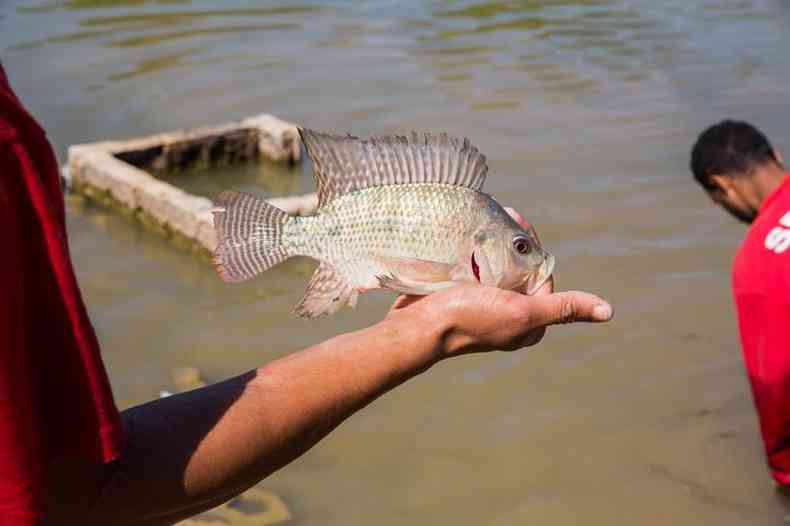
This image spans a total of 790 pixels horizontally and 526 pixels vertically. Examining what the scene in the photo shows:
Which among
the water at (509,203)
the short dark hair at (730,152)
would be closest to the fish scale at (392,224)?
the water at (509,203)

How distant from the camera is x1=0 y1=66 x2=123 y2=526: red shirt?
1454mm

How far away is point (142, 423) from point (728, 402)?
3.86 meters

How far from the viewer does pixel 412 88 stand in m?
10.1

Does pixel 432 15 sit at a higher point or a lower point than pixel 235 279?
lower

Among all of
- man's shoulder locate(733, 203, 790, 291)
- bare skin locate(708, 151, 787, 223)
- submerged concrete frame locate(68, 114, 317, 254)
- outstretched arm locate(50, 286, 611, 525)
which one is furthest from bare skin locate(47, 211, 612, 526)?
submerged concrete frame locate(68, 114, 317, 254)

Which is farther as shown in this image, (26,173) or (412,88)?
(412,88)

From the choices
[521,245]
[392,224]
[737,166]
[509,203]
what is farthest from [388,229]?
[509,203]

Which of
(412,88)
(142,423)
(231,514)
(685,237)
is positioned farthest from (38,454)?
(412,88)

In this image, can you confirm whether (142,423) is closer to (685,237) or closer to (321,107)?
(685,237)

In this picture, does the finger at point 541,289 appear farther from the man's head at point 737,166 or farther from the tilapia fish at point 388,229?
the man's head at point 737,166

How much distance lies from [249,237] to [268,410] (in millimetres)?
671

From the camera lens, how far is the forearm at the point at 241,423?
5.89 ft

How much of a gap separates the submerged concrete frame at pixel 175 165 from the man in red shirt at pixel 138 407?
4.04m

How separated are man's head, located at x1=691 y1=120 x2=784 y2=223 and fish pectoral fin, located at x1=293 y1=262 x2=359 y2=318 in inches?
116
